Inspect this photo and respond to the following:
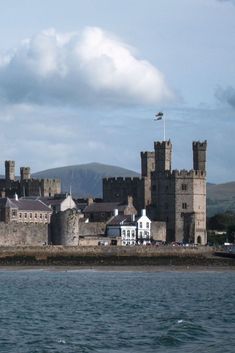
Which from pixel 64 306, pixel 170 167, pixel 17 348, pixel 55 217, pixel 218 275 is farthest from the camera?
pixel 170 167

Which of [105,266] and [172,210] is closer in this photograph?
[105,266]

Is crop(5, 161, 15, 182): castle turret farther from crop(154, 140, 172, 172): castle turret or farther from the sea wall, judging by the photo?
the sea wall

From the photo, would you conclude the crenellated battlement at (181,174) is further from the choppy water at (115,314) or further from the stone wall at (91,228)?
the choppy water at (115,314)

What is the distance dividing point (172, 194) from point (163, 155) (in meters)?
3.73

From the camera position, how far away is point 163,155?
302 feet

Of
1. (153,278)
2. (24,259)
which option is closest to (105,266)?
(24,259)

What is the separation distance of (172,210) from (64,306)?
158 feet

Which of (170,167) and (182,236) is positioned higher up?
(170,167)

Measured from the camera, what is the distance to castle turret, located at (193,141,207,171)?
93.2 m

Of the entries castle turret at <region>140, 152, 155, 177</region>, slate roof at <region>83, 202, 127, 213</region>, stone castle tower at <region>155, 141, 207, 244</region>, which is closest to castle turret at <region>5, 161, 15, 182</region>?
slate roof at <region>83, 202, 127, 213</region>

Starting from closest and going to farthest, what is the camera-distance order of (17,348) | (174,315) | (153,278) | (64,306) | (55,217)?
(17,348) → (174,315) → (64,306) → (153,278) → (55,217)

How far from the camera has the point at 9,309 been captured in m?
40.8

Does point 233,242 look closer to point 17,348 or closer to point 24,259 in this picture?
point 24,259

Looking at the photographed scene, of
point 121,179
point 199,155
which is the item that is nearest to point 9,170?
point 121,179
